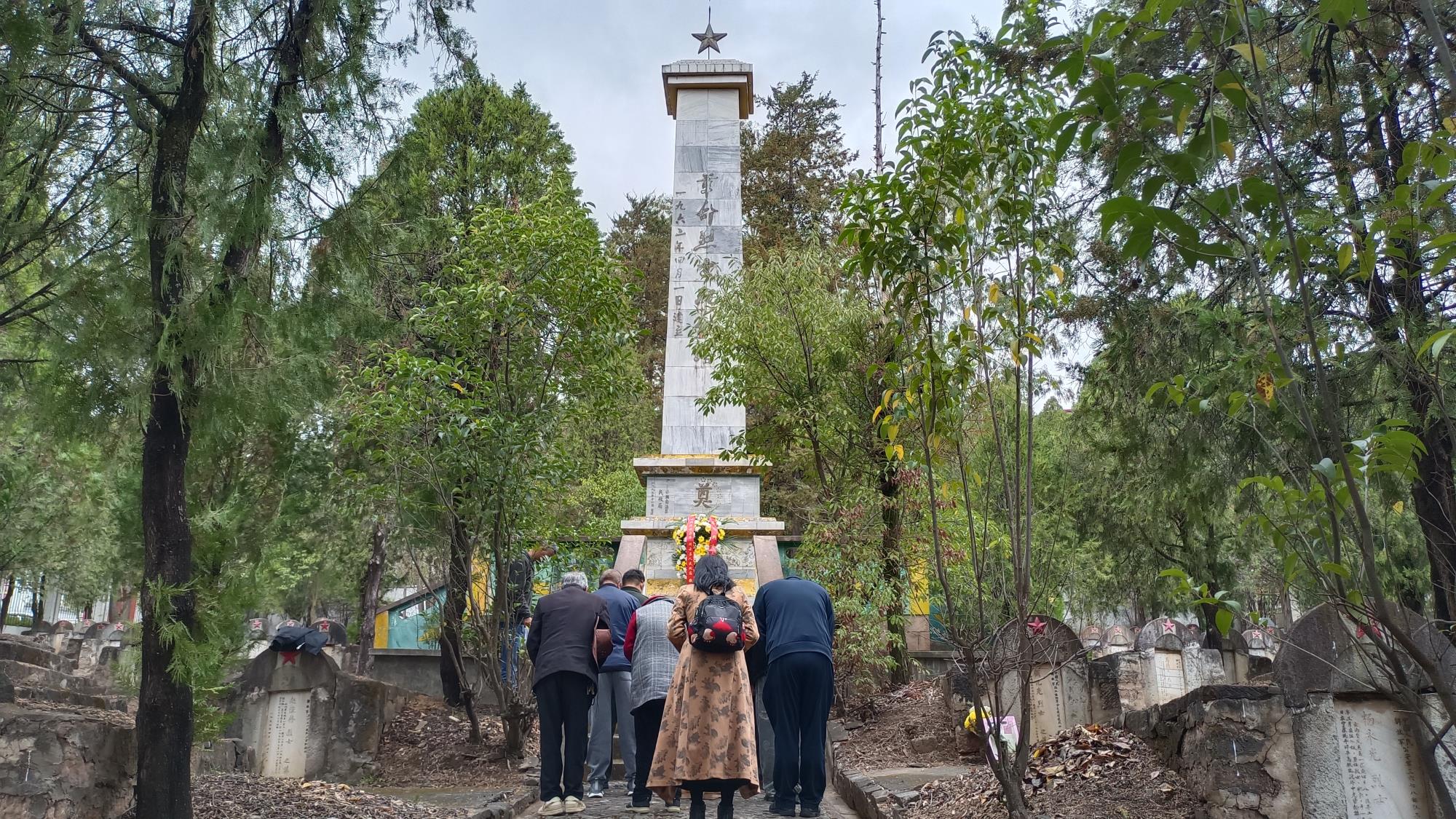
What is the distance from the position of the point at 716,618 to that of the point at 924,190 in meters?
2.81

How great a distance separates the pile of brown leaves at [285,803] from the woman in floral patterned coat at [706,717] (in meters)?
1.61

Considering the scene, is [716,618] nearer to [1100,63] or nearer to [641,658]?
[641,658]

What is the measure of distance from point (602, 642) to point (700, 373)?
8.58 m

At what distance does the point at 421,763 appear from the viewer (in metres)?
10.4

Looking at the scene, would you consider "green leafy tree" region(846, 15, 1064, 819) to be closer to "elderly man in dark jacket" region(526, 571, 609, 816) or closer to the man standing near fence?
"elderly man in dark jacket" region(526, 571, 609, 816)

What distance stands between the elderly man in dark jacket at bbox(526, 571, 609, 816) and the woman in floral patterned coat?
0.95 metres

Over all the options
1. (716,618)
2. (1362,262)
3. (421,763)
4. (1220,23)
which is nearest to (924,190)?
(1220,23)

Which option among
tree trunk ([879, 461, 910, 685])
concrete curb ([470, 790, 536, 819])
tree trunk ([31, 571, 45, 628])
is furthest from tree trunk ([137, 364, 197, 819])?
tree trunk ([31, 571, 45, 628])

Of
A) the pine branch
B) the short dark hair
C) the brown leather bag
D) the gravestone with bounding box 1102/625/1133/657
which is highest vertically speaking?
the pine branch

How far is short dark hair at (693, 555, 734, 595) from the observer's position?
21.4 feet

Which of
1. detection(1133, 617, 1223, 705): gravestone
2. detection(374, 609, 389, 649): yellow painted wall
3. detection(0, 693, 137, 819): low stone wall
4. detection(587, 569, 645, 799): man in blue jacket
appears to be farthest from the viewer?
detection(374, 609, 389, 649): yellow painted wall

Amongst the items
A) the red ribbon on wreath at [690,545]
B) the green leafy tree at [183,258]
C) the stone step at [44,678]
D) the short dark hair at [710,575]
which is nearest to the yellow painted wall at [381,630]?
the stone step at [44,678]

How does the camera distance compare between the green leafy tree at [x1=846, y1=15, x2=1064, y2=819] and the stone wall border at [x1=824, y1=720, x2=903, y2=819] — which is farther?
the stone wall border at [x1=824, y1=720, x2=903, y2=819]

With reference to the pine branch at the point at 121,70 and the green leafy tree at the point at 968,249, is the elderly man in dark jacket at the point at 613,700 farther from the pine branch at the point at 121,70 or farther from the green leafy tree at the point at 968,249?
the pine branch at the point at 121,70
